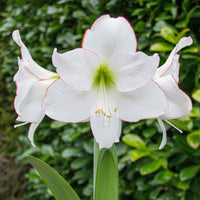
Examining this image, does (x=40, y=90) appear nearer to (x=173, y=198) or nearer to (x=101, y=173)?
(x=101, y=173)

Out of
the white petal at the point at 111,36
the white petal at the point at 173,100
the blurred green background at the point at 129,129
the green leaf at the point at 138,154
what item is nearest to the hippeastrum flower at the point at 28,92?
the white petal at the point at 111,36

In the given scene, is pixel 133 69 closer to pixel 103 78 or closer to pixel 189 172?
pixel 103 78

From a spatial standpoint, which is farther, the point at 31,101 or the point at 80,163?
the point at 80,163

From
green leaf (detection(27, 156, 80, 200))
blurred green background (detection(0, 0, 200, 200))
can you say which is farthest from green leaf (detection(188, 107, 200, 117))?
green leaf (detection(27, 156, 80, 200))

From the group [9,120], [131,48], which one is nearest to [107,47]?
[131,48]

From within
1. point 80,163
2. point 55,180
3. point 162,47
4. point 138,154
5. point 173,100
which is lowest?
point 80,163

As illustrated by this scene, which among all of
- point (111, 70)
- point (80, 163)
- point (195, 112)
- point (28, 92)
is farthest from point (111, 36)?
point (80, 163)

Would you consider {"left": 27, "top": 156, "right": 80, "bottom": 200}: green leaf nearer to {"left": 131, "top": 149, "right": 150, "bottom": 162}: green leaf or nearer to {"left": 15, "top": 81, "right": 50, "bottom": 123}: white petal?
{"left": 15, "top": 81, "right": 50, "bottom": 123}: white petal
